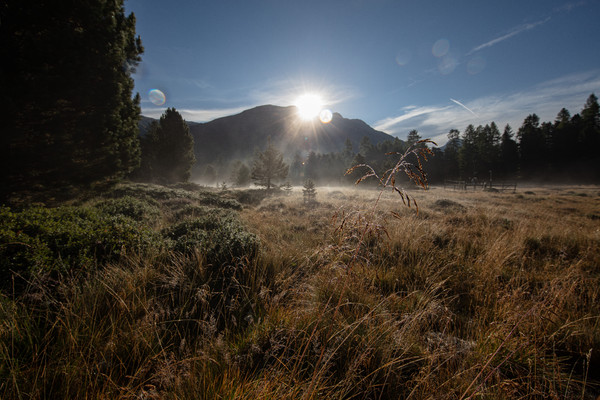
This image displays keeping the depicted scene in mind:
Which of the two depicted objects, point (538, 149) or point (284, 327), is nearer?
point (284, 327)

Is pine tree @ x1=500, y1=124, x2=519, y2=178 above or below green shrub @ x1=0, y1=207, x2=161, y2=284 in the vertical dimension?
above

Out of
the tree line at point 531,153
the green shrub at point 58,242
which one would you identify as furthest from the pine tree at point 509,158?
the green shrub at point 58,242

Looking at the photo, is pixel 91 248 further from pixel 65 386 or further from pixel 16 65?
pixel 16 65

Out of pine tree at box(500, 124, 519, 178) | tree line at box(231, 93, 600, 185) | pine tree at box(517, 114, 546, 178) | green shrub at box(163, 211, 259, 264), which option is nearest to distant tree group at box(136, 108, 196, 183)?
tree line at box(231, 93, 600, 185)

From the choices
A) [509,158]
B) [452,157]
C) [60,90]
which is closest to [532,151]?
[509,158]

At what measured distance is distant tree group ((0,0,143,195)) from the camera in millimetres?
6820

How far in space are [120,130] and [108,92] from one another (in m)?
1.81

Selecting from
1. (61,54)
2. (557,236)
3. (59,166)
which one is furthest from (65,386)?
(61,54)

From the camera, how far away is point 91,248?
11.1 ft

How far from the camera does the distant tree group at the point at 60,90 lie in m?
6.82

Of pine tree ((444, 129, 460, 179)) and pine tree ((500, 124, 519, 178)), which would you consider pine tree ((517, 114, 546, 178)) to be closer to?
pine tree ((500, 124, 519, 178))

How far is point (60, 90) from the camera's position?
7.73 meters

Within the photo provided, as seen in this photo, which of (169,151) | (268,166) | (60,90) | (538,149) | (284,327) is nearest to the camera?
(284,327)

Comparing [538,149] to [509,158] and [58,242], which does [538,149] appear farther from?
[58,242]
